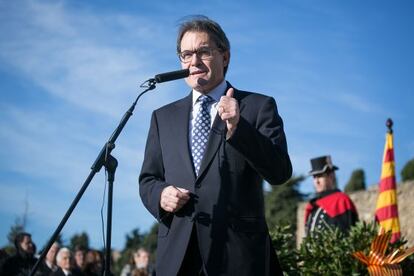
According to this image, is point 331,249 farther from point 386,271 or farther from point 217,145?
point 217,145

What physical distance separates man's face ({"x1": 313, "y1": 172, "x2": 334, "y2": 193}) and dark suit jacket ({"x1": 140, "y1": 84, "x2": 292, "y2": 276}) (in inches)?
225

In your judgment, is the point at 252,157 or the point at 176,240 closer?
the point at 252,157

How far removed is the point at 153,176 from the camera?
3180 millimetres

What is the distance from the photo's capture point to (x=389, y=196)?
9281 mm

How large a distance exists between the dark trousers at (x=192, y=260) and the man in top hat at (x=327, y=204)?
4.92 m

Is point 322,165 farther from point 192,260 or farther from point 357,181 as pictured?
point 357,181

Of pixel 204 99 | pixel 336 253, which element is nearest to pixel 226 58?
pixel 204 99

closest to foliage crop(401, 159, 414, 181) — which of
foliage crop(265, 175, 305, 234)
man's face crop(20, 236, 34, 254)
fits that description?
foliage crop(265, 175, 305, 234)

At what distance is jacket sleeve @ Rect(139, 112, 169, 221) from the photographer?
9.75ft

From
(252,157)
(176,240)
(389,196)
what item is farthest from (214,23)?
(389,196)

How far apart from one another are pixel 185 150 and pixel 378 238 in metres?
2.91

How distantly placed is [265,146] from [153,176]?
730 mm

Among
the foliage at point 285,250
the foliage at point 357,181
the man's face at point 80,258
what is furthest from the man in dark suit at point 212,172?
the foliage at point 357,181

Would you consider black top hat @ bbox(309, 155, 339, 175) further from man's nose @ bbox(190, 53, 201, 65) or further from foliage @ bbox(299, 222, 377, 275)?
man's nose @ bbox(190, 53, 201, 65)
